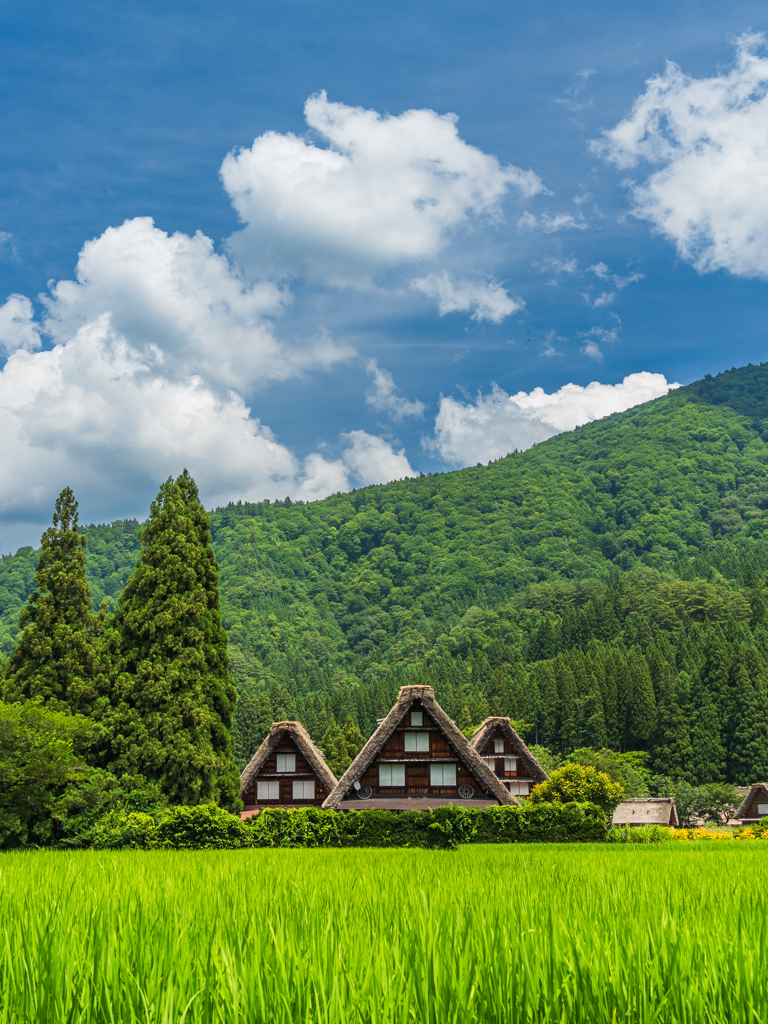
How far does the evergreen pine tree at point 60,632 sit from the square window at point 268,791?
41.6 ft

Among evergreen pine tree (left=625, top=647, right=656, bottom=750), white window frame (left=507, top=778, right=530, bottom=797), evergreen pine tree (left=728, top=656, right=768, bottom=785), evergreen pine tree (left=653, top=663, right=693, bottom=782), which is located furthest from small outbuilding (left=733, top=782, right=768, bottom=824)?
white window frame (left=507, top=778, right=530, bottom=797)

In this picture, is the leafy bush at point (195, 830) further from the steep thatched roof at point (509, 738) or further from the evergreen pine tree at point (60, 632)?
the steep thatched roof at point (509, 738)

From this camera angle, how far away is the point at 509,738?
4484 centimetres

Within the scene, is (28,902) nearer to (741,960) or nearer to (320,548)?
(741,960)

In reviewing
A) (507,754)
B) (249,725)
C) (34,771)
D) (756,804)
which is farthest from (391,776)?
(249,725)


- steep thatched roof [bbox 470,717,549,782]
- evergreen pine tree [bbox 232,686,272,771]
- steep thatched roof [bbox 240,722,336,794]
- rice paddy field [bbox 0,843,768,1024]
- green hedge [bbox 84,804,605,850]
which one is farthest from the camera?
evergreen pine tree [bbox 232,686,272,771]

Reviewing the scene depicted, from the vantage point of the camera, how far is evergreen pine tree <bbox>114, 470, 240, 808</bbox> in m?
21.7

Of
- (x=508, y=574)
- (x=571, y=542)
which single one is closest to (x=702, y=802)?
(x=508, y=574)

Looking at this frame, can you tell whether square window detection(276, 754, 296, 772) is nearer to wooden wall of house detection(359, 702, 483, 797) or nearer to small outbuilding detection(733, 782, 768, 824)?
wooden wall of house detection(359, 702, 483, 797)

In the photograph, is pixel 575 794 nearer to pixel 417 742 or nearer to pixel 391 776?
pixel 417 742

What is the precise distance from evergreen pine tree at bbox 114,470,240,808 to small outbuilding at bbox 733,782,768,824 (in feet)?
153

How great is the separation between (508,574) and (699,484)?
6405 cm

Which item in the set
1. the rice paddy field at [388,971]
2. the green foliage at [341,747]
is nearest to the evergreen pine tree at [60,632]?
the rice paddy field at [388,971]

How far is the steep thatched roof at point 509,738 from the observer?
42.8 m
